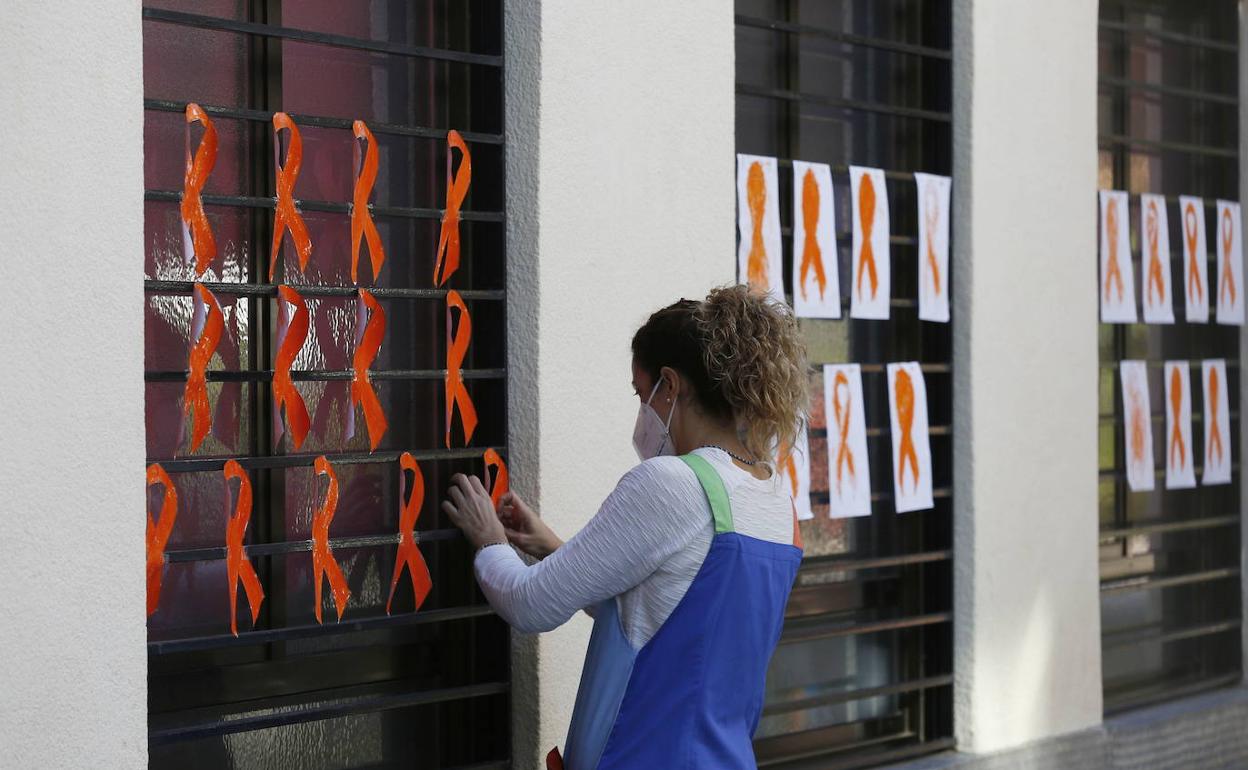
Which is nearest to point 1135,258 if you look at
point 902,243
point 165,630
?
point 902,243

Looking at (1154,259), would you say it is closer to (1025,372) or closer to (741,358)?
(1025,372)

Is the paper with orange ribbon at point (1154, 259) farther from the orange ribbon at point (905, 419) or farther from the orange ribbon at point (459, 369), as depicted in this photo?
the orange ribbon at point (459, 369)

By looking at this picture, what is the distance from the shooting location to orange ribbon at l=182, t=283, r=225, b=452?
12.2 feet

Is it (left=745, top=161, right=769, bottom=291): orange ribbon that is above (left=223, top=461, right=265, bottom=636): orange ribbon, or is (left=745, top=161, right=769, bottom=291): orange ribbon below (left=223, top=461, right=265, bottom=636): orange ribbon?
above

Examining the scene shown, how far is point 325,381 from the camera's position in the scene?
4.14 metres

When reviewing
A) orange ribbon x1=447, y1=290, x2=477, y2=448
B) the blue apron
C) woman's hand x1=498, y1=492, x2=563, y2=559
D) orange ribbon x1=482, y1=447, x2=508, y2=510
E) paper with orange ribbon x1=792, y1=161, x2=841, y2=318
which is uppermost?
paper with orange ribbon x1=792, y1=161, x2=841, y2=318

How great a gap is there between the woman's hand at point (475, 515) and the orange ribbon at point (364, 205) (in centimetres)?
63

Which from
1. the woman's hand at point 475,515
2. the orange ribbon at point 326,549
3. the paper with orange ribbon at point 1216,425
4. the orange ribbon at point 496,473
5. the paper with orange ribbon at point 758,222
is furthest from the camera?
the paper with orange ribbon at point 1216,425

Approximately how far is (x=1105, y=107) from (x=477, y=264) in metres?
3.20

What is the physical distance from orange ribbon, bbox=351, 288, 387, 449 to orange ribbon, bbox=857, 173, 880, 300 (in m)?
1.89

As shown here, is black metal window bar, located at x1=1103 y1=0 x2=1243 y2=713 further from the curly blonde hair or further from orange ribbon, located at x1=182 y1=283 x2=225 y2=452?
orange ribbon, located at x1=182 y1=283 x2=225 y2=452

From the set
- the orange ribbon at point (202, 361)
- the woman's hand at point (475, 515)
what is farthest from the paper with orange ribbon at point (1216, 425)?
the orange ribbon at point (202, 361)

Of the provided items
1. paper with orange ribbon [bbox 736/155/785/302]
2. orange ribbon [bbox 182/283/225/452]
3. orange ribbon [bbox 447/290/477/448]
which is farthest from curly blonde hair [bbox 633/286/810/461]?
paper with orange ribbon [bbox 736/155/785/302]

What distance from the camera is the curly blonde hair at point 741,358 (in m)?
3.10
